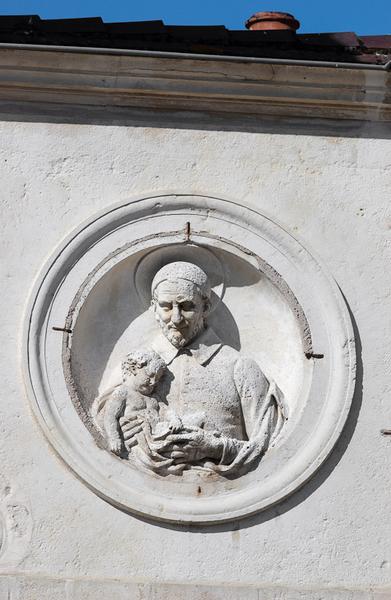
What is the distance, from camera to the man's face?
11875mm

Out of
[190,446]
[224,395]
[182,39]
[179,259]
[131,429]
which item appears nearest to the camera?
[190,446]

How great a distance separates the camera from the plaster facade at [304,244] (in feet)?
37.6

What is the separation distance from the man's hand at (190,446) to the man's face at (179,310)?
0.58 m

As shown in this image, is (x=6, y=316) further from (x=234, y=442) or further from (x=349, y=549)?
(x=349, y=549)

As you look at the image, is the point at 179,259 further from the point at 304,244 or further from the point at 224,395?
the point at 224,395

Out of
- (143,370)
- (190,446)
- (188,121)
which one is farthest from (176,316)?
(188,121)

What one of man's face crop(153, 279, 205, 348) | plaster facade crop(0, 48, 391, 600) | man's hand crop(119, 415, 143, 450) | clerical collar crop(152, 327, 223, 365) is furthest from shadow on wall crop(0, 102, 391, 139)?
man's hand crop(119, 415, 143, 450)

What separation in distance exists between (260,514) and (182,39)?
2636mm

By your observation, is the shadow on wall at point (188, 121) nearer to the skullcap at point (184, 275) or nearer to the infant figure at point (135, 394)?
the skullcap at point (184, 275)

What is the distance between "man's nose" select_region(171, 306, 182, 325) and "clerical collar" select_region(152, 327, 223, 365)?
0.51 feet

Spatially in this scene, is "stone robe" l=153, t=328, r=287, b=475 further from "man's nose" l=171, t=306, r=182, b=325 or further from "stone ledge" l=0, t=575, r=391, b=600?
"stone ledge" l=0, t=575, r=391, b=600

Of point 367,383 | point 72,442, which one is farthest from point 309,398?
point 72,442

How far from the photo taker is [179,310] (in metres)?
11.9

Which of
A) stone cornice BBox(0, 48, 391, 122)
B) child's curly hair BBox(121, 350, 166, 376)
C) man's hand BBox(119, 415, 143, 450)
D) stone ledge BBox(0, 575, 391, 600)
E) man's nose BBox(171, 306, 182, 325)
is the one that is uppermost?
stone cornice BBox(0, 48, 391, 122)
